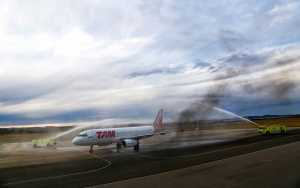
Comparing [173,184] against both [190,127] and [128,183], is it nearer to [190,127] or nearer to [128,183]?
[128,183]

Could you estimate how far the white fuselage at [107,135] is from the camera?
68938mm

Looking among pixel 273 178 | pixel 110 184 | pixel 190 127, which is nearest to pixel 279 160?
pixel 273 178

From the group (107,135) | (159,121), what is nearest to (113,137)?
(107,135)

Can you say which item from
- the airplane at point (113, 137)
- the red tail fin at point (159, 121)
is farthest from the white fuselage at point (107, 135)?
the red tail fin at point (159, 121)

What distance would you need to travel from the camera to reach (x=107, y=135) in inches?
2810

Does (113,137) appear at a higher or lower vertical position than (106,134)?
lower

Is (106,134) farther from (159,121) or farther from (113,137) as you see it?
(159,121)

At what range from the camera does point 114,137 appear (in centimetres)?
7312

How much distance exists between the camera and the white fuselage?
68.9 m

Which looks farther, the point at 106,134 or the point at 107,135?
the point at 107,135

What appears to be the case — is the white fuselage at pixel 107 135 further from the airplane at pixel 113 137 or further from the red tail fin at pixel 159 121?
the red tail fin at pixel 159 121

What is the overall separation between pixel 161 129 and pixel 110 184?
210 ft

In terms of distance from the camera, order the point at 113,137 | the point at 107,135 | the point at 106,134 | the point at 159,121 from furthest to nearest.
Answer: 1. the point at 159,121
2. the point at 113,137
3. the point at 107,135
4. the point at 106,134

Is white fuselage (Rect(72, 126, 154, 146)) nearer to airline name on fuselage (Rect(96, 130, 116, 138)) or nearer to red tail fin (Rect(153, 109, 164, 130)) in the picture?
airline name on fuselage (Rect(96, 130, 116, 138))
